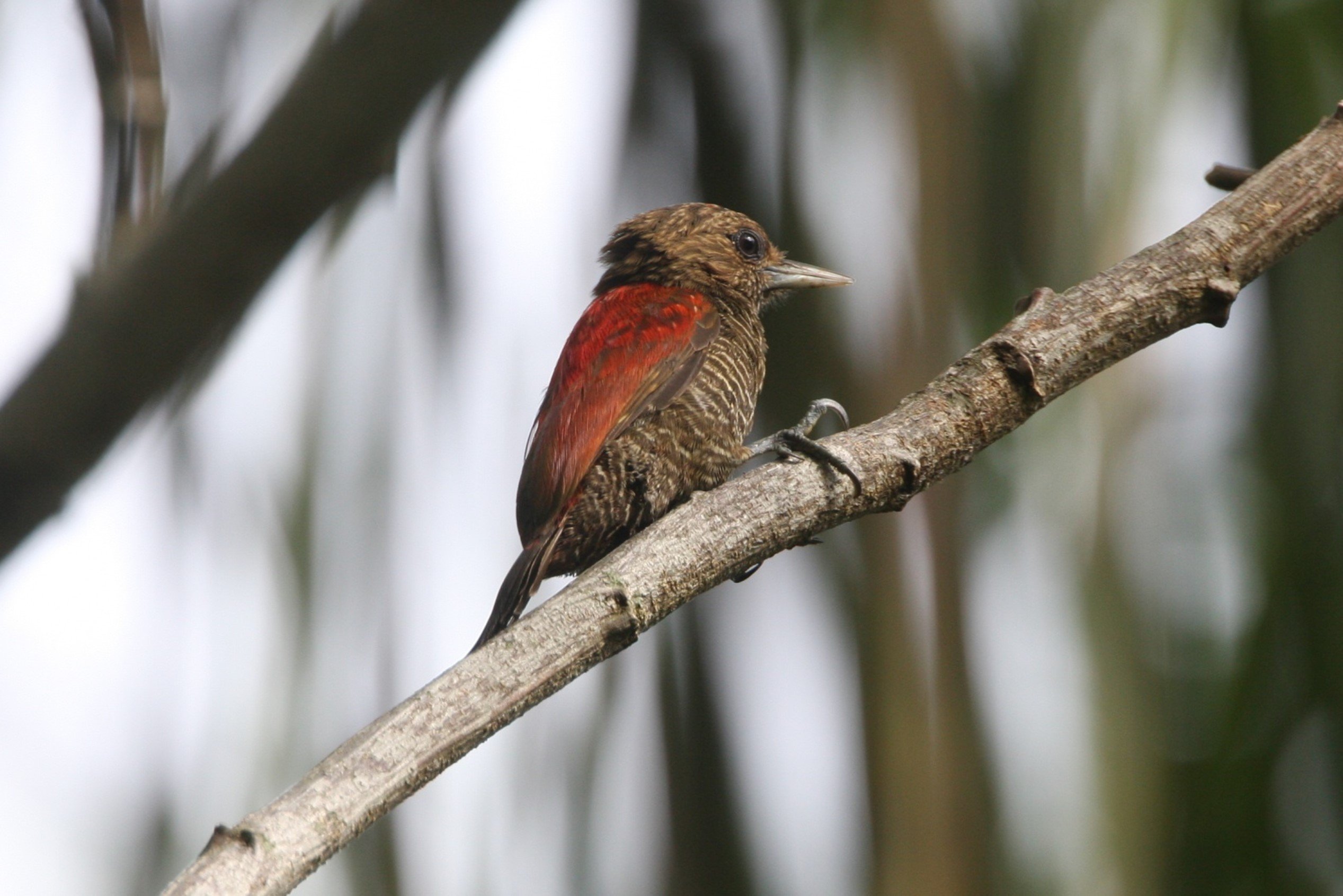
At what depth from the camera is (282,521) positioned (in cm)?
361

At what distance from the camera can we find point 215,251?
1522 mm

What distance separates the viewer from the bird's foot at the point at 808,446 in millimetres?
2000

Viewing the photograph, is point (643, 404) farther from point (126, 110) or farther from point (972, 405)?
point (126, 110)

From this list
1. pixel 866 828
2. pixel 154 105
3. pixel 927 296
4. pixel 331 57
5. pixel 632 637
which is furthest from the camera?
pixel 927 296

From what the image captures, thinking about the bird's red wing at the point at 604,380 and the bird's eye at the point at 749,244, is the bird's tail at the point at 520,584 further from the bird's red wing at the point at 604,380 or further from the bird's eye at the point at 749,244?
the bird's eye at the point at 749,244

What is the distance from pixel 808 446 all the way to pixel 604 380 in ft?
3.21

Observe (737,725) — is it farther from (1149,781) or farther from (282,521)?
(282,521)

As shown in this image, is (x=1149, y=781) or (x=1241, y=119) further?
(x=1241, y=119)

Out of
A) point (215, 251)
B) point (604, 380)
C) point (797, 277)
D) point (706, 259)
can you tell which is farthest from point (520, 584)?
point (797, 277)

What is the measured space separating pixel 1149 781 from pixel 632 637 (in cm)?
224

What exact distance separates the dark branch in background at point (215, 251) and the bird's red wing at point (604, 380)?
3.87 feet

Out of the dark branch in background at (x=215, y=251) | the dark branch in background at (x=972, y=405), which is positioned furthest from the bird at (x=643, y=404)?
the dark branch in background at (x=215, y=251)

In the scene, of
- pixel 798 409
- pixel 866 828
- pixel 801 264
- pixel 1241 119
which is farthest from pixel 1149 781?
pixel 1241 119

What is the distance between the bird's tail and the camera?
2367 millimetres
